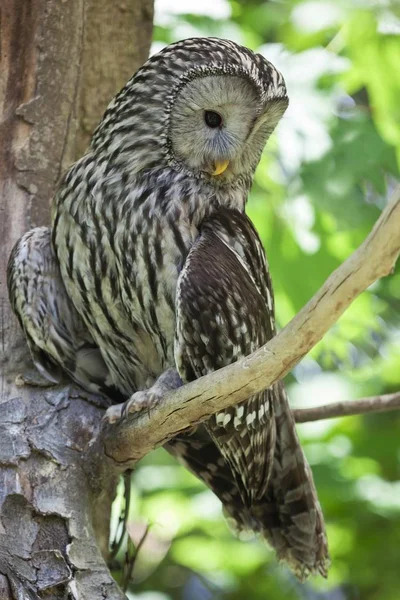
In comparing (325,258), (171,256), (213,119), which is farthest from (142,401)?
(325,258)

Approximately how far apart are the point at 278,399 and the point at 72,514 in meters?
0.88

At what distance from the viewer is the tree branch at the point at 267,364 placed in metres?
2.03

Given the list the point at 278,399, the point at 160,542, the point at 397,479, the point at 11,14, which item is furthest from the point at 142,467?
the point at 11,14

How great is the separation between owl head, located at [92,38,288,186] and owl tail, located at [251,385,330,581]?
0.87 m

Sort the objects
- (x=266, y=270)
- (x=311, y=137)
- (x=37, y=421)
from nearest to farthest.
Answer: (x=37, y=421) → (x=266, y=270) → (x=311, y=137)

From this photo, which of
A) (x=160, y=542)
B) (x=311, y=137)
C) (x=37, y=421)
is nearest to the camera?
(x=37, y=421)

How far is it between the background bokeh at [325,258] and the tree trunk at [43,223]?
1.30 feet

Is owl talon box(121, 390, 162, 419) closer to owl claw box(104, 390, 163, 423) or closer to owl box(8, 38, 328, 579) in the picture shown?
owl claw box(104, 390, 163, 423)

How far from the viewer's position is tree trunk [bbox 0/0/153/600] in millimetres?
2840

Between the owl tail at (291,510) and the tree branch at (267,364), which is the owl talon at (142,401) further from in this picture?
the owl tail at (291,510)

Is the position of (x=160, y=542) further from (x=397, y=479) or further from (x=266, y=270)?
(x=266, y=270)

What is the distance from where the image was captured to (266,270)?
3.43m

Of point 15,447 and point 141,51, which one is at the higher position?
point 141,51

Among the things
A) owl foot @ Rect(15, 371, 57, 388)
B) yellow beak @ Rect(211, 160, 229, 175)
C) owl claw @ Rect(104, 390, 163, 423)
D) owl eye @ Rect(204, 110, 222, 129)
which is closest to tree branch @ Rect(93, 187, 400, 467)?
owl claw @ Rect(104, 390, 163, 423)
